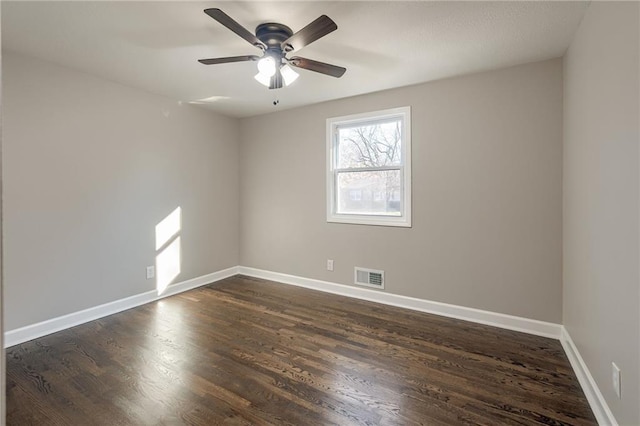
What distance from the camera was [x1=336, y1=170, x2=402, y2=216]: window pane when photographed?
364 cm

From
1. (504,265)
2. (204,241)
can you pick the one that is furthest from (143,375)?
(504,265)

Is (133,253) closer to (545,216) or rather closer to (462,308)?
(462,308)

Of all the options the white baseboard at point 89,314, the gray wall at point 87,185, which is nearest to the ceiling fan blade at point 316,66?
the gray wall at point 87,185

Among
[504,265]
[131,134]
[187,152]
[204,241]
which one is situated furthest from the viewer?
[204,241]

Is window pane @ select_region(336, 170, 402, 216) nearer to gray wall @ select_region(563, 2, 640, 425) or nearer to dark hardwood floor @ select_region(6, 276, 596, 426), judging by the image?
dark hardwood floor @ select_region(6, 276, 596, 426)

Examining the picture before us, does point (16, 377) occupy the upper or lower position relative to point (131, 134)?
lower

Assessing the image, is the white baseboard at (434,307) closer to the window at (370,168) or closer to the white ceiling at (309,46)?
the window at (370,168)

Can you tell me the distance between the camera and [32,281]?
9.11 ft

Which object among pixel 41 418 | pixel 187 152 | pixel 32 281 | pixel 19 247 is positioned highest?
pixel 187 152

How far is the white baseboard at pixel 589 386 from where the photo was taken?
1737mm

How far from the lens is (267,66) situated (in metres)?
2.29

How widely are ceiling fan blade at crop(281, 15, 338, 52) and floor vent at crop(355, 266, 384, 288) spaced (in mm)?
2494

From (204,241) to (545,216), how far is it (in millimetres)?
3888

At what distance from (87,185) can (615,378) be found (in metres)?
4.18
